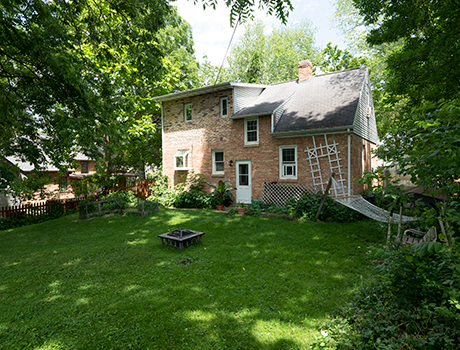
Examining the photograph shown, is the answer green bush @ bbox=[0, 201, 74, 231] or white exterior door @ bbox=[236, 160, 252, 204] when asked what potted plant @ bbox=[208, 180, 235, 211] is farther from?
green bush @ bbox=[0, 201, 74, 231]

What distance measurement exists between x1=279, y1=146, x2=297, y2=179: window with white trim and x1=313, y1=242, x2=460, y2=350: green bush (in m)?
9.25

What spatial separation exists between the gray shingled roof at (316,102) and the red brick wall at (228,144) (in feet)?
1.99

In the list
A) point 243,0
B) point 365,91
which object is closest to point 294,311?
point 243,0

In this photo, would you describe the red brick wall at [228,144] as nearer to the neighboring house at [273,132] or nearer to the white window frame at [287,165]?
the neighboring house at [273,132]

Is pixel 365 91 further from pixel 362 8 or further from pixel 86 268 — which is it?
pixel 86 268

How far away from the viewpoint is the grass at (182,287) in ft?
11.2

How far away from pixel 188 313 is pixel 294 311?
171 centimetres

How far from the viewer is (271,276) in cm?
513

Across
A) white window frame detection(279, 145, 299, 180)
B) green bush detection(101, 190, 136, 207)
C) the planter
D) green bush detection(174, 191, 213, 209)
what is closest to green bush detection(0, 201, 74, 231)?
green bush detection(101, 190, 136, 207)

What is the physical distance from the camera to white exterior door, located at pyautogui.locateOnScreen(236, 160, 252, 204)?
13.7 m

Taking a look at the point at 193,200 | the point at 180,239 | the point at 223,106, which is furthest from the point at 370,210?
the point at 223,106

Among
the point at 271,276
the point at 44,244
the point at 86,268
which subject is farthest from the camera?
the point at 44,244

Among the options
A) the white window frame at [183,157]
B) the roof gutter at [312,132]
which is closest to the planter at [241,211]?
the roof gutter at [312,132]

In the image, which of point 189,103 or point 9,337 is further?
point 189,103
